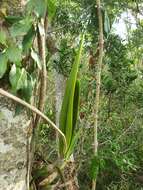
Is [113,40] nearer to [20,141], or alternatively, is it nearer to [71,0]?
[71,0]

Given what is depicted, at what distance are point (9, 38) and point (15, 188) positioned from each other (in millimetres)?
340

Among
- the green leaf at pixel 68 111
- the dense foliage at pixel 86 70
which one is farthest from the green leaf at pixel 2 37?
the green leaf at pixel 68 111

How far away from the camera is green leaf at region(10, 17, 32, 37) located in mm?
882

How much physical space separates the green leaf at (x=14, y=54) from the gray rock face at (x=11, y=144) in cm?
9

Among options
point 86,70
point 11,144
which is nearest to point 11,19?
point 11,144

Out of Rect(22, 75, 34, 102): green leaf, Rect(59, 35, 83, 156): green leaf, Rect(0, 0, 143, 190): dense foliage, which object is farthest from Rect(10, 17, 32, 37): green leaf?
Rect(59, 35, 83, 156): green leaf

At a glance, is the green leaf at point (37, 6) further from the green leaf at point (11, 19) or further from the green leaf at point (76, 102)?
the green leaf at point (76, 102)

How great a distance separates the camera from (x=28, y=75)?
3.25ft

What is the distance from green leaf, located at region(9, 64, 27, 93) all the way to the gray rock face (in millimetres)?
36

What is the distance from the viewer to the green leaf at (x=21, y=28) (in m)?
0.88

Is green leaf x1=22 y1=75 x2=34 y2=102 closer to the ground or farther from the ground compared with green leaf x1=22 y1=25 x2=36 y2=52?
closer to the ground

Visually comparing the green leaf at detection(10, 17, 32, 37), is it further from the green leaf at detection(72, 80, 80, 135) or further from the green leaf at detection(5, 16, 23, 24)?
the green leaf at detection(72, 80, 80, 135)

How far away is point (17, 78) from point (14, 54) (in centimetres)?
6

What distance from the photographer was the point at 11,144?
3.07 feet
